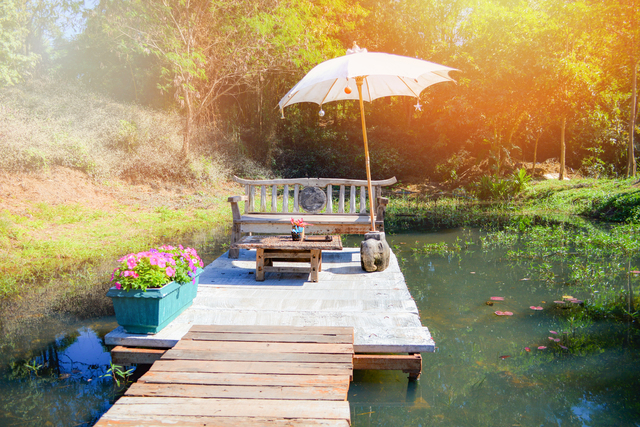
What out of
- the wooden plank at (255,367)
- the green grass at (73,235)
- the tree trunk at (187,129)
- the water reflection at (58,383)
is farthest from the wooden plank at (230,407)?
the tree trunk at (187,129)

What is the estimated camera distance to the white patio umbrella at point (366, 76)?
531 centimetres

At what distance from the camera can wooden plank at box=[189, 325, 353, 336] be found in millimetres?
3816

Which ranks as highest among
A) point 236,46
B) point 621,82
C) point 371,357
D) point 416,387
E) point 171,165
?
point 236,46

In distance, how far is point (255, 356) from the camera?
11.0ft

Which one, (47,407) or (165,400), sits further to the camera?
(47,407)

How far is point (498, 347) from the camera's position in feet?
14.0

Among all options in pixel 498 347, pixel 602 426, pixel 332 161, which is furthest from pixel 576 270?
pixel 332 161

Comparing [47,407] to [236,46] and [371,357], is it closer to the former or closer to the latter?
[371,357]

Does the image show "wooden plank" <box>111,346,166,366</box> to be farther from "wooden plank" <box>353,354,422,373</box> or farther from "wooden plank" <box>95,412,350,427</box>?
"wooden plank" <box>353,354,422,373</box>

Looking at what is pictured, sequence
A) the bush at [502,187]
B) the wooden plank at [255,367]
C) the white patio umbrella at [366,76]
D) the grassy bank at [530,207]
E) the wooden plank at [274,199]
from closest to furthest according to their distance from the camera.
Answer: the wooden plank at [255,367]
the white patio umbrella at [366,76]
the wooden plank at [274,199]
the grassy bank at [530,207]
the bush at [502,187]

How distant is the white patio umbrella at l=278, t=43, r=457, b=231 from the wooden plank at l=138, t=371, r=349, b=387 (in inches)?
128

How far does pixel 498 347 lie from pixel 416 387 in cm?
115

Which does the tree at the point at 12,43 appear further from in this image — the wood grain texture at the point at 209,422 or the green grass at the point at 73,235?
the wood grain texture at the point at 209,422

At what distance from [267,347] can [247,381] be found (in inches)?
23.1
